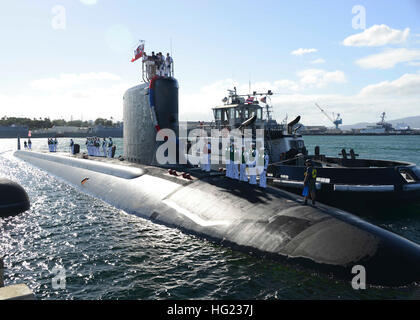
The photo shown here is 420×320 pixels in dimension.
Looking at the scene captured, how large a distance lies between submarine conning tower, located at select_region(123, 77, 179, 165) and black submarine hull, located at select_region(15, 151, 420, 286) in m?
1.26

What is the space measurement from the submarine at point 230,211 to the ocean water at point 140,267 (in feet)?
1.12

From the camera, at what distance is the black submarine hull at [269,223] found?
23.5ft

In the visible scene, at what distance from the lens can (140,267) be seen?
28.7 feet

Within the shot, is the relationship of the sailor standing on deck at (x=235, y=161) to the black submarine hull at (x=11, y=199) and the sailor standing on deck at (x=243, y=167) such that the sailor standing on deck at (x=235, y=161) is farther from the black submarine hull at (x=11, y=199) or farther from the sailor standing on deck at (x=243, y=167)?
the black submarine hull at (x=11, y=199)

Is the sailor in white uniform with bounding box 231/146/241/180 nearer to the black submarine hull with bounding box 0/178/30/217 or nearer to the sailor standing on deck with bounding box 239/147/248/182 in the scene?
the sailor standing on deck with bounding box 239/147/248/182

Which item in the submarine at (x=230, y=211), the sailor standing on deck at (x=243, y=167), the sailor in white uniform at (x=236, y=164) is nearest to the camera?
the submarine at (x=230, y=211)

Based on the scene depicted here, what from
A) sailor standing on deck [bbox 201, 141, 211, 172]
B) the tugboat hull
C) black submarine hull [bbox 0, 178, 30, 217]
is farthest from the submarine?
the tugboat hull

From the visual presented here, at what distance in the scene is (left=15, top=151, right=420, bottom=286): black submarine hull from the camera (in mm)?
7164

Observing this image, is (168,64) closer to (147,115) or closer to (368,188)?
(147,115)

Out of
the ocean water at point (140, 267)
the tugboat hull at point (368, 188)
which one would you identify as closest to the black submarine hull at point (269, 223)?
the ocean water at point (140, 267)
